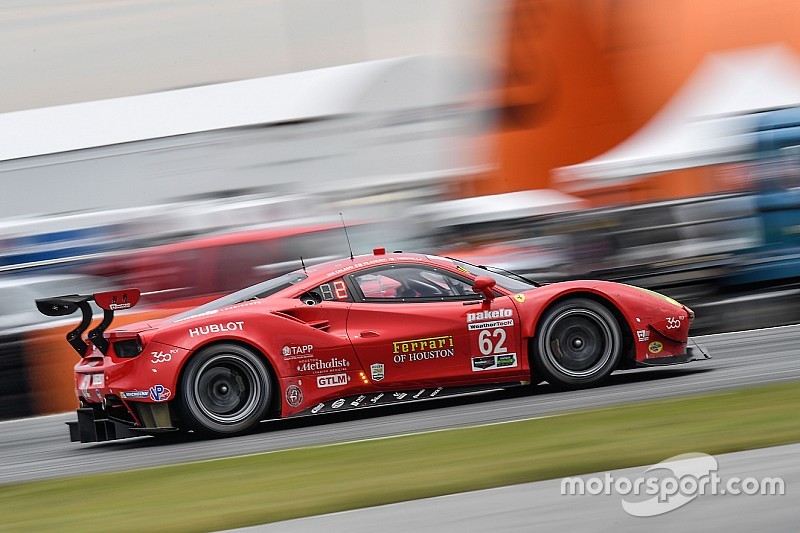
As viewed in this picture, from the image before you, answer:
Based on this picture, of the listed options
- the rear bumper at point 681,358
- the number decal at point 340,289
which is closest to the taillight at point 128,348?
the number decal at point 340,289

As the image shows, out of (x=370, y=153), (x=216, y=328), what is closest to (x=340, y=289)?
(x=216, y=328)

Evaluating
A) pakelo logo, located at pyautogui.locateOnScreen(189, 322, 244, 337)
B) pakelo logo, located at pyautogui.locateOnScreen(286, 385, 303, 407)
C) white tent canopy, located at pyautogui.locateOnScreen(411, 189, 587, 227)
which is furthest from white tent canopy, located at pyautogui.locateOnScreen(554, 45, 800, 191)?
pakelo logo, located at pyautogui.locateOnScreen(189, 322, 244, 337)

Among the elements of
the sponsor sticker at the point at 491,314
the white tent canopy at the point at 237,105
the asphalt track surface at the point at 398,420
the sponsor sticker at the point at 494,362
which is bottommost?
the asphalt track surface at the point at 398,420

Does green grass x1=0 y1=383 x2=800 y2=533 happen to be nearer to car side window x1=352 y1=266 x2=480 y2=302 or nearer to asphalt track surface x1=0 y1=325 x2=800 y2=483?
asphalt track surface x1=0 y1=325 x2=800 y2=483

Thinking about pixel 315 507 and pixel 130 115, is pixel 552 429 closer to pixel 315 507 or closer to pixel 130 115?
pixel 315 507

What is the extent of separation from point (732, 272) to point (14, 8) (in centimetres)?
728

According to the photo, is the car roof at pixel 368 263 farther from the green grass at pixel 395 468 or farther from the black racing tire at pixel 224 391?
the green grass at pixel 395 468

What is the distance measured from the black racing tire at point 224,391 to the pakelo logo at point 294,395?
0.42 feet

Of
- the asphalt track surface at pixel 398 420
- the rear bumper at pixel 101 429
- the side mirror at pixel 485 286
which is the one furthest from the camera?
the side mirror at pixel 485 286

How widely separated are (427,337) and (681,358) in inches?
70.1

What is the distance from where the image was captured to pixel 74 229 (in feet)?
33.8

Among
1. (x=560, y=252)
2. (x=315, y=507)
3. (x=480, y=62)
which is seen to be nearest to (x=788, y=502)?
(x=315, y=507)

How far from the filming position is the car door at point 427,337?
7371mm

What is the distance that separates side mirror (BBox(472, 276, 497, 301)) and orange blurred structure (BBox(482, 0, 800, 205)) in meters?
3.44
